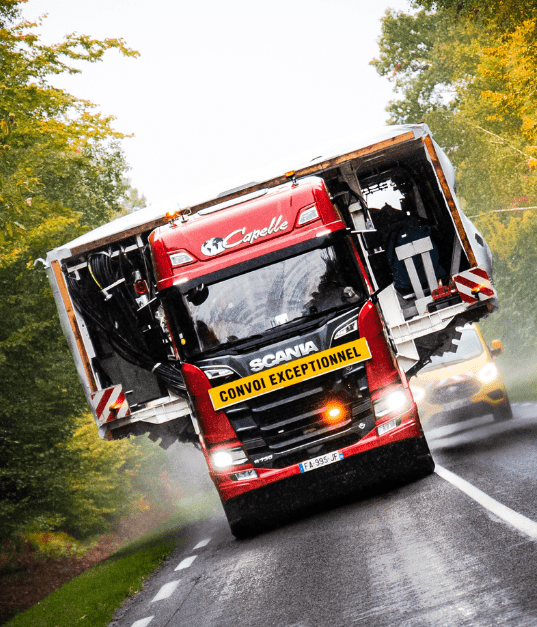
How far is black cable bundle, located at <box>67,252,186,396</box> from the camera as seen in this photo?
1029 cm

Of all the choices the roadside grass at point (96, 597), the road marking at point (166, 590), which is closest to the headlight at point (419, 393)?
the roadside grass at point (96, 597)

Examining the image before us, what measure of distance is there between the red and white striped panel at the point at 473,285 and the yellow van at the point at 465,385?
407 cm

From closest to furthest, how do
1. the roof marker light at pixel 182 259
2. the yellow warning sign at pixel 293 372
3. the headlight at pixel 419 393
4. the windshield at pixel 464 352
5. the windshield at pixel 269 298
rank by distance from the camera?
1. the yellow warning sign at pixel 293 372
2. the windshield at pixel 269 298
3. the roof marker light at pixel 182 259
4. the windshield at pixel 464 352
5. the headlight at pixel 419 393

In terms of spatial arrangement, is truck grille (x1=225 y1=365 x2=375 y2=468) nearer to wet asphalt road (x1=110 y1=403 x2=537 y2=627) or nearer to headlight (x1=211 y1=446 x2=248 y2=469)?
headlight (x1=211 y1=446 x2=248 y2=469)

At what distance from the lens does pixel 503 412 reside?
1429cm

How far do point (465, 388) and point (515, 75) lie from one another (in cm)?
870

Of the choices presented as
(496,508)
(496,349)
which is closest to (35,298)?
(496,349)

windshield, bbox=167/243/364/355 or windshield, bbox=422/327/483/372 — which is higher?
windshield, bbox=167/243/364/355

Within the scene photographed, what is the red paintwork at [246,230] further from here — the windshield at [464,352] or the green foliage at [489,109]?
the green foliage at [489,109]

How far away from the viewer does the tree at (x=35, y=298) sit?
15.3 meters

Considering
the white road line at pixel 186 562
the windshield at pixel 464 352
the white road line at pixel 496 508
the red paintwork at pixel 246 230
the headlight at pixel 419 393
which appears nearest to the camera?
the white road line at pixel 496 508

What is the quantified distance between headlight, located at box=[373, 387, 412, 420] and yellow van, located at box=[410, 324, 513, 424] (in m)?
5.15

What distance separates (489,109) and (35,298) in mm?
20078

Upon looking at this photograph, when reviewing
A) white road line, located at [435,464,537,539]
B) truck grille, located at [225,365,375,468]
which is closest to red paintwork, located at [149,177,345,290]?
truck grille, located at [225,365,375,468]
